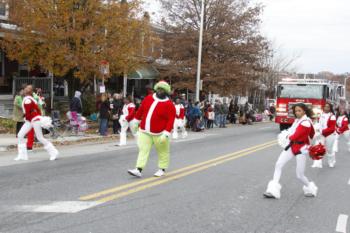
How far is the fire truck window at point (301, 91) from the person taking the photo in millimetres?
25609

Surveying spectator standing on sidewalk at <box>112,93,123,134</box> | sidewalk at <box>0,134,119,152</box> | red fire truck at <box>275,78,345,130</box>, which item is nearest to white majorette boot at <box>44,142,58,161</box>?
sidewalk at <box>0,134,119,152</box>

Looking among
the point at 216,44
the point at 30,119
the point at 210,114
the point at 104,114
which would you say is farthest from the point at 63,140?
the point at 216,44

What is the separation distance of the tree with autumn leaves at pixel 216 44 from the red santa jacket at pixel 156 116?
2401 centimetres

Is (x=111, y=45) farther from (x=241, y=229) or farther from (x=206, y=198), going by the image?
(x=241, y=229)

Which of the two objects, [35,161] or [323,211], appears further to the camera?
[35,161]

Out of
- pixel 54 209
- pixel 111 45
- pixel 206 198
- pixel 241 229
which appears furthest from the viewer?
pixel 111 45

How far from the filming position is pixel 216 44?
3441cm

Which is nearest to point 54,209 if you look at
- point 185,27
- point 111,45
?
point 111,45

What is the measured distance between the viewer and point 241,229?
6.19 m

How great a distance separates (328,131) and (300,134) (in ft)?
15.1

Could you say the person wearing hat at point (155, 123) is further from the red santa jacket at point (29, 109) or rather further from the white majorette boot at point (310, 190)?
the red santa jacket at point (29, 109)

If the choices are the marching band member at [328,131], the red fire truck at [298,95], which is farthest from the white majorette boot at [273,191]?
the red fire truck at [298,95]

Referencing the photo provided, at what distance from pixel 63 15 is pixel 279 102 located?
1215 cm

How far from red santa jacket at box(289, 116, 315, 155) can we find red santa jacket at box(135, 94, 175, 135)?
7.78 feet
